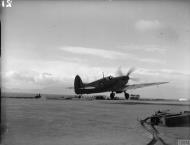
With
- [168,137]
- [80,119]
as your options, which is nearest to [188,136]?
[168,137]

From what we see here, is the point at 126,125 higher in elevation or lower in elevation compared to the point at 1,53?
lower

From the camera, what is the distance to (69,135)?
7.44m

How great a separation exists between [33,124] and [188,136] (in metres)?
4.87

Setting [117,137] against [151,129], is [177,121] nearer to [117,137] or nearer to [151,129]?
[151,129]

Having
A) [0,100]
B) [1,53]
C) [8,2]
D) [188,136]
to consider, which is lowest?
[188,136]

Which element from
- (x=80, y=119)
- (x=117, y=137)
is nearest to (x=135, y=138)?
(x=117, y=137)

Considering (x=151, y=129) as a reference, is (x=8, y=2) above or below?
above

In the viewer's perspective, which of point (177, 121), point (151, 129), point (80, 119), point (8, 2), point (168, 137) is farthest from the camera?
point (80, 119)

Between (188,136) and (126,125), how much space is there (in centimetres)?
230

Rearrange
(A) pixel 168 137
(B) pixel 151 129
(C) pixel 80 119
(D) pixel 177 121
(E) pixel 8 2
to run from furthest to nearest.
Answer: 1. (C) pixel 80 119
2. (D) pixel 177 121
3. (B) pixel 151 129
4. (E) pixel 8 2
5. (A) pixel 168 137

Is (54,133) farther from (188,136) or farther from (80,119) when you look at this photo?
(188,136)

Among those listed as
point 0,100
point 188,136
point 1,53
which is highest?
point 1,53

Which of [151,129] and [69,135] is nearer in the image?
[69,135]

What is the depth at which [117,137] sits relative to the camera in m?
7.36
